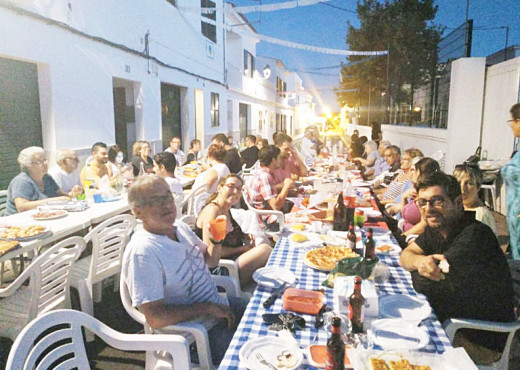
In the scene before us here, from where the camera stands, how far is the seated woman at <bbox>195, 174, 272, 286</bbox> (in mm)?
3221

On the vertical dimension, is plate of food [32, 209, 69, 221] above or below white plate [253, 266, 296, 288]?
above

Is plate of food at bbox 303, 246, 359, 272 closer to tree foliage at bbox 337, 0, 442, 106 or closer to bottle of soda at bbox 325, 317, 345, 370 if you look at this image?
bottle of soda at bbox 325, 317, 345, 370

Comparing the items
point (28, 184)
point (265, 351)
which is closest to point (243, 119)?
point (28, 184)

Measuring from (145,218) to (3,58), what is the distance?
16.8 ft

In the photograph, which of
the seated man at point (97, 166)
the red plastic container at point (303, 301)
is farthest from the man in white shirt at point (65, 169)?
the red plastic container at point (303, 301)

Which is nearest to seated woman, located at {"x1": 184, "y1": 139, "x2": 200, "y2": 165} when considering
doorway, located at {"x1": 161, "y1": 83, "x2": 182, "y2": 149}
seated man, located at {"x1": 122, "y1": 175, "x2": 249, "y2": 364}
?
doorway, located at {"x1": 161, "y1": 83, "x2": 182, "y2": 149}

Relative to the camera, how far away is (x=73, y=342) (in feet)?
5.79

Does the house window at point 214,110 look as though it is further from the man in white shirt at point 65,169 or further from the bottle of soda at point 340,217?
the bottle of soda at point 340,217

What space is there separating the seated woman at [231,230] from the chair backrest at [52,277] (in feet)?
3.13

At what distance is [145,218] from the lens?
2225 mm

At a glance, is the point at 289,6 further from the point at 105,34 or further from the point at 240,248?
the point at 240,248

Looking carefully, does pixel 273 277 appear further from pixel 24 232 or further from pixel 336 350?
pixel 24 232

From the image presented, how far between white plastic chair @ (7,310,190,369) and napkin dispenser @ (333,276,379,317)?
2.59 ft

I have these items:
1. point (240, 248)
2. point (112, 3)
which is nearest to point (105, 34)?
point (112, 3)
